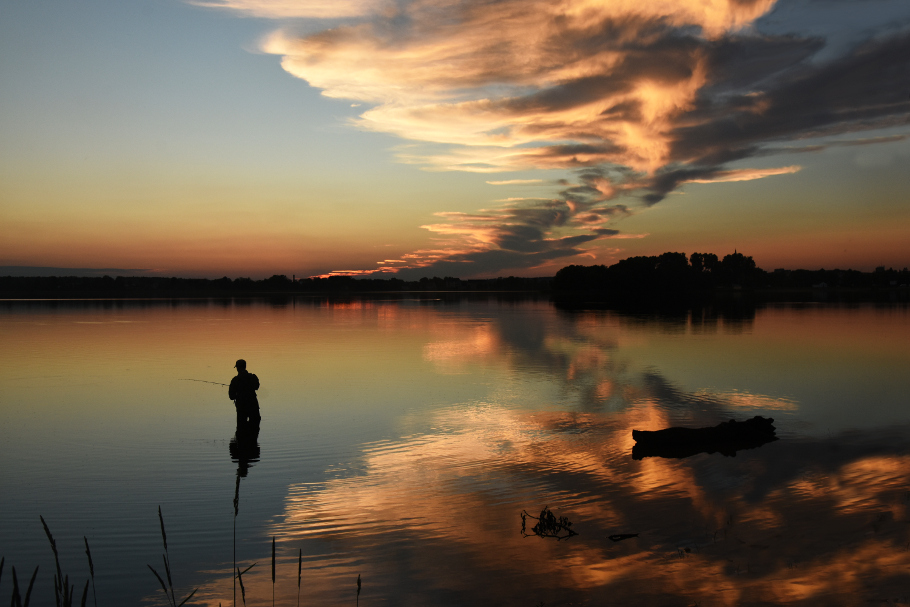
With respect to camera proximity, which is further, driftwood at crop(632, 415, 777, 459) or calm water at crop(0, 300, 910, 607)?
driftwood at crop(632, 415, 777, 459)

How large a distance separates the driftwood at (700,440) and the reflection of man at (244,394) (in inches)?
408

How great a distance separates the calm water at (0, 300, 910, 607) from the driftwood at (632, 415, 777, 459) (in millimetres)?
462

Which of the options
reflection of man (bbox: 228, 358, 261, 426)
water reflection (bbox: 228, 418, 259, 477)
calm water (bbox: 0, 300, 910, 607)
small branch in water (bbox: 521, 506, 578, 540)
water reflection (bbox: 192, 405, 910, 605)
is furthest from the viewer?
reflection of man (bbox: 228, 358, 261, 426)

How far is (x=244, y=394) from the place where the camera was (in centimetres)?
1661

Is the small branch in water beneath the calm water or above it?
above

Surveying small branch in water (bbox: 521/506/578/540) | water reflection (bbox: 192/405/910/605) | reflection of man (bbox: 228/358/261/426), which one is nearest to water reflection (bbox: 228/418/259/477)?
reflection of man (bbox: 228/358/261/426)

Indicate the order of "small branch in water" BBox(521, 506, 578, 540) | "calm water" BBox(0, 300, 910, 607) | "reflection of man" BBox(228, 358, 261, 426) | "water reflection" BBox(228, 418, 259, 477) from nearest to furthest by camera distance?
"calm water" BBox(0, 300, 910, 607) → "small branch in water" BBox(521, 506, 578, 540) → "water reflection" BBox(228, 418, 259, 477) → "reflection of man" BBox(228, 358, 261, 426)

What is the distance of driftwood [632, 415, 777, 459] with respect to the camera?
50.6ft

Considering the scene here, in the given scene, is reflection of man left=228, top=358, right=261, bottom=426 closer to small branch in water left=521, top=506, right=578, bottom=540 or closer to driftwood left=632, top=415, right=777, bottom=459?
small branch in water left=521, top=506, right=578, bottom=540

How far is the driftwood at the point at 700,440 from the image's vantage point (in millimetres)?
15422

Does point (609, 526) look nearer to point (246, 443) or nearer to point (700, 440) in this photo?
point (700, 440)

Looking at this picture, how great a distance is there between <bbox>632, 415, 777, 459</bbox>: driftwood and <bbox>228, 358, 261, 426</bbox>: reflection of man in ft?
34.0

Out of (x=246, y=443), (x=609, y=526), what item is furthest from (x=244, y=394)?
(x=609, y=526)

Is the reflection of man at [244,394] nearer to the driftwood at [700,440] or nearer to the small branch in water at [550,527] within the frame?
the small branch in water at [550,527]
